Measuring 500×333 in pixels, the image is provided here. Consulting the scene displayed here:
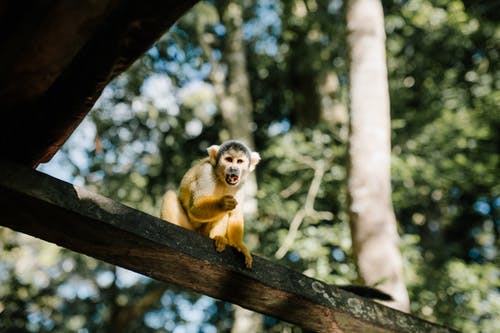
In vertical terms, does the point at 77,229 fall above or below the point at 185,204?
above

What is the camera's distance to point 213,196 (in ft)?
11.0

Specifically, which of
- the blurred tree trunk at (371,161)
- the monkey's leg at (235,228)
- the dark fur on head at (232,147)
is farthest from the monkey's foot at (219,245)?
the blurred tree trunk at (371,161)

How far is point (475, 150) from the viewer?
881cm

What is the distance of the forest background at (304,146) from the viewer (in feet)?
22.0

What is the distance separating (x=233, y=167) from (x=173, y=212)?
0.52 meters

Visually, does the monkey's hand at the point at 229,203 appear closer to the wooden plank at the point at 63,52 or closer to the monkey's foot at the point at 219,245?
the monkey's foot at the point at 219,245

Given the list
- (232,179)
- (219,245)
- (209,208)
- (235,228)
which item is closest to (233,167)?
(232,179)

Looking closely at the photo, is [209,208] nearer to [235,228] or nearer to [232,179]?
[235,228]

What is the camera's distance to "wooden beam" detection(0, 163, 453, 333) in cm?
185

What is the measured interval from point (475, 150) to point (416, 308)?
3932 mm

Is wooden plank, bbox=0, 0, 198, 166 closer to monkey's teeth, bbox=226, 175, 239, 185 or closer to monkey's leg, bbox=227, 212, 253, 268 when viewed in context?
monkey's leg, bbox=227, 212, 253, 268

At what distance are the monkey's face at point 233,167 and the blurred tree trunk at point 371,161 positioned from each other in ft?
4.66

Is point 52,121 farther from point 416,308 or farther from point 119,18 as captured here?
point 416,308

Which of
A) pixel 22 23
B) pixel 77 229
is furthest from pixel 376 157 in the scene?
pixel 22 23
